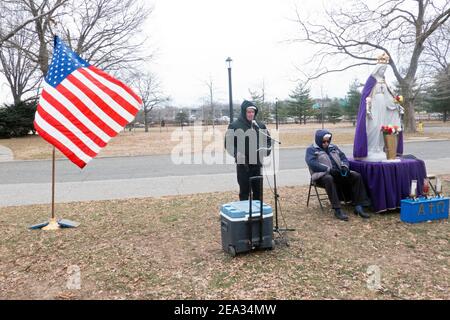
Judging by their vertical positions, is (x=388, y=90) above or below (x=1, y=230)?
above

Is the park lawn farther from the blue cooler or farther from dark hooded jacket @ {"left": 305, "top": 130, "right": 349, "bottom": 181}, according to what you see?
dark hooded jacket @ {"left": 305, "top": 130, "right": 349, "bottom": 181}

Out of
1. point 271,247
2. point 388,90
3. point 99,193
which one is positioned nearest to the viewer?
point 271,247

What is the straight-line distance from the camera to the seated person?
5.84 m

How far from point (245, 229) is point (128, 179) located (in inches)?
262

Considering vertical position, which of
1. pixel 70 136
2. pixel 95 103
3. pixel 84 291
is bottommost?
pixel 84 291

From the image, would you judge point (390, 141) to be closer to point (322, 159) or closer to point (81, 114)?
point (322, 159)

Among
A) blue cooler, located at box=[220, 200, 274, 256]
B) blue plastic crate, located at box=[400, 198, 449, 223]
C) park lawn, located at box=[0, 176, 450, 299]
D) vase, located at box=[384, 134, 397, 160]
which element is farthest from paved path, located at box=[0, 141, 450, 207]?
blue cooler, located at box=[220, 200, 274, 256]

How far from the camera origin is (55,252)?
487 centimetres

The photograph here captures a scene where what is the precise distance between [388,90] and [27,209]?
278 inches

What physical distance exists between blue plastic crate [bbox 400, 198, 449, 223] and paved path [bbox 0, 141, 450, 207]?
11.3 feet

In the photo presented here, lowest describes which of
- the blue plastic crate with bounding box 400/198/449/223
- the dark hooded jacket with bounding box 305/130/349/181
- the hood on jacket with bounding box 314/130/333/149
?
the blue plastic crate with bounding box 400/198/449/223
